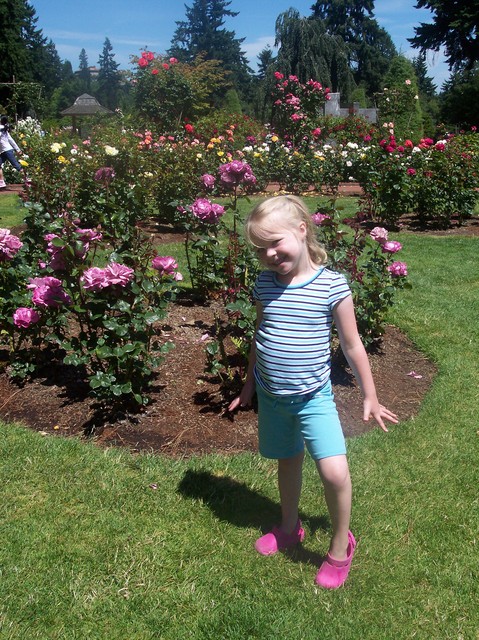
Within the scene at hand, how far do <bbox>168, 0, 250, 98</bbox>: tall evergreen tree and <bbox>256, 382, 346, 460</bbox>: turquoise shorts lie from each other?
56240mm

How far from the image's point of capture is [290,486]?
7.57ft

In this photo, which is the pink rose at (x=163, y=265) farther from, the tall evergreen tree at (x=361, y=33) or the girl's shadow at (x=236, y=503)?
the tall evergreen tree at (x=361, y=33)

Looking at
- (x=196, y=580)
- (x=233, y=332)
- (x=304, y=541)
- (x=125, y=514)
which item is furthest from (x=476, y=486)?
(x=233, y=332)

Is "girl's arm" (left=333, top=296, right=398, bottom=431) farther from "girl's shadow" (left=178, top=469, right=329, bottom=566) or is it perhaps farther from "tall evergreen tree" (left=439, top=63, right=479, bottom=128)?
"tall evergreen tree" (left=439, top=63, right=479, bottom=128)

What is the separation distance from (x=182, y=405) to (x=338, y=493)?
1.46 metres

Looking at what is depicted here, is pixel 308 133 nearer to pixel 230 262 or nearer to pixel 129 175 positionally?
pixel 129 175

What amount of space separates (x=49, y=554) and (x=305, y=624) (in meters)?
0.96

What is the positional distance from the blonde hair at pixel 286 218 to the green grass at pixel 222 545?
44.6 inches

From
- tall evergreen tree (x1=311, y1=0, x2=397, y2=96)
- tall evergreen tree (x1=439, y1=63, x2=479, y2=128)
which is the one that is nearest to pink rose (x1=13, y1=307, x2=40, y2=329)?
tall evergreen tree (x1=439, y1=63, x2=479, y2=128)

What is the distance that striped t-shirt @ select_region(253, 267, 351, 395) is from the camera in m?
2.01

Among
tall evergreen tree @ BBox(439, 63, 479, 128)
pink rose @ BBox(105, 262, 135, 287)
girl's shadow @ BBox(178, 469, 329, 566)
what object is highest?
tall evergreen tree @ BBox(439, 63, 479, 128)

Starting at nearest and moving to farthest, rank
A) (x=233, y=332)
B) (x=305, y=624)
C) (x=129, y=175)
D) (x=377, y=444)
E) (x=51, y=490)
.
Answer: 1. (x=305, y=624)
2. (x=51, y=490)
3. (x=377, y=444)
4. (x=233, y=332)
5. (x=129, y=175)

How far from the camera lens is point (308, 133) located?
47.6 feet

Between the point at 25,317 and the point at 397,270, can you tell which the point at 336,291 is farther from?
the point at 397,270
